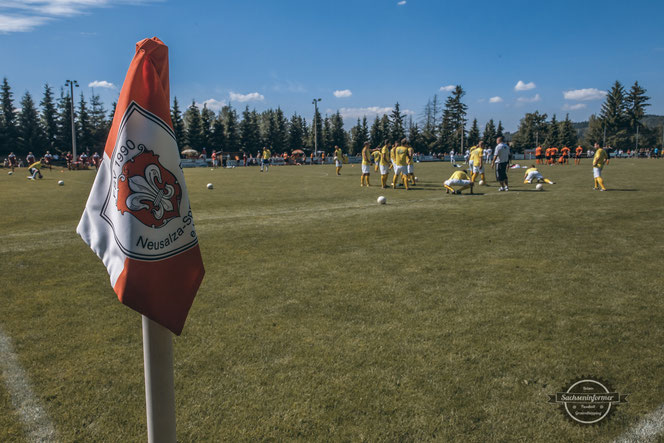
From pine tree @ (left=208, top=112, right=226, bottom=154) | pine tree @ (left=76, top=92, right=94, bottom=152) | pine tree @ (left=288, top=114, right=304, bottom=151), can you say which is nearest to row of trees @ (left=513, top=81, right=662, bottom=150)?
pine tree @ (left=288, top=114, right=304, bottom=151)

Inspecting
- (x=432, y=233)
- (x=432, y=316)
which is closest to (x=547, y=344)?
(x=432, y=316)

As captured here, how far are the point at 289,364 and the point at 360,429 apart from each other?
1102mm

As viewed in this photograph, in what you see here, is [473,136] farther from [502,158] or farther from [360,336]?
[360,336]

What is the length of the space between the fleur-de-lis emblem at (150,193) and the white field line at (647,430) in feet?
11.2

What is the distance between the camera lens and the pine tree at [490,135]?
10156 cm

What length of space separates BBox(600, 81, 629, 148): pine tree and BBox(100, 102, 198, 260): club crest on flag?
117860 millimetres

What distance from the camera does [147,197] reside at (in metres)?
1.86

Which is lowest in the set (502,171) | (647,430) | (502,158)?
(647,430)

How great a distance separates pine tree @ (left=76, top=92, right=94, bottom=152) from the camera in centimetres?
6806

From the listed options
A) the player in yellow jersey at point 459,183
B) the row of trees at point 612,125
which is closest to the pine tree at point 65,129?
the player in yellow jersey at point 459,183

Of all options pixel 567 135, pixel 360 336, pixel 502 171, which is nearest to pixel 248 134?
pixel 502 171

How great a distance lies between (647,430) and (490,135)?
109m

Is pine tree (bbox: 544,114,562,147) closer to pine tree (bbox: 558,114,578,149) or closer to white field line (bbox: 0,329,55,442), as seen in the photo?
pine tree (bbox: 558,114,578,149)

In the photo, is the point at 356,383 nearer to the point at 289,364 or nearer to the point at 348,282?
the point at 289,364
